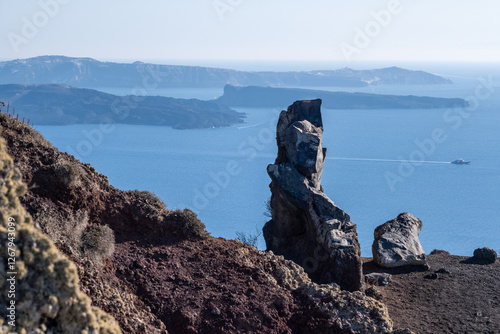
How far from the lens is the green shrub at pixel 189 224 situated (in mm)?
12047

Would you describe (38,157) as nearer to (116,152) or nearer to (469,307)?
(469,307)

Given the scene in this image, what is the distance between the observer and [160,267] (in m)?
10.5

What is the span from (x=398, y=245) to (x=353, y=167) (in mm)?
71801

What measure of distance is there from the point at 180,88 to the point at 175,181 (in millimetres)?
108429

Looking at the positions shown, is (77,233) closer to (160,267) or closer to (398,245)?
(160,267)

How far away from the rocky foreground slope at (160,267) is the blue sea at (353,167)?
104 feet

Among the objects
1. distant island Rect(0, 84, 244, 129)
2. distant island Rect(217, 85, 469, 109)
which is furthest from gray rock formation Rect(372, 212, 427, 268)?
distant island Rect(217, 85, 469, 109)

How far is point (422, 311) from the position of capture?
43.7ft

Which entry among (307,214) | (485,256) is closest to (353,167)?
(485,256)

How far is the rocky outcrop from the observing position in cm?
550

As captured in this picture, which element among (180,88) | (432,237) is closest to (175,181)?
(432,237)

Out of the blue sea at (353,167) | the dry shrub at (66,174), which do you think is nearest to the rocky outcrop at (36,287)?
the dry shrub at (66,174)

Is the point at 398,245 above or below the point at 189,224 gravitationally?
above

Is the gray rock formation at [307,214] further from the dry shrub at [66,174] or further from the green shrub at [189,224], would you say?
the dry shrub at [66,174]
